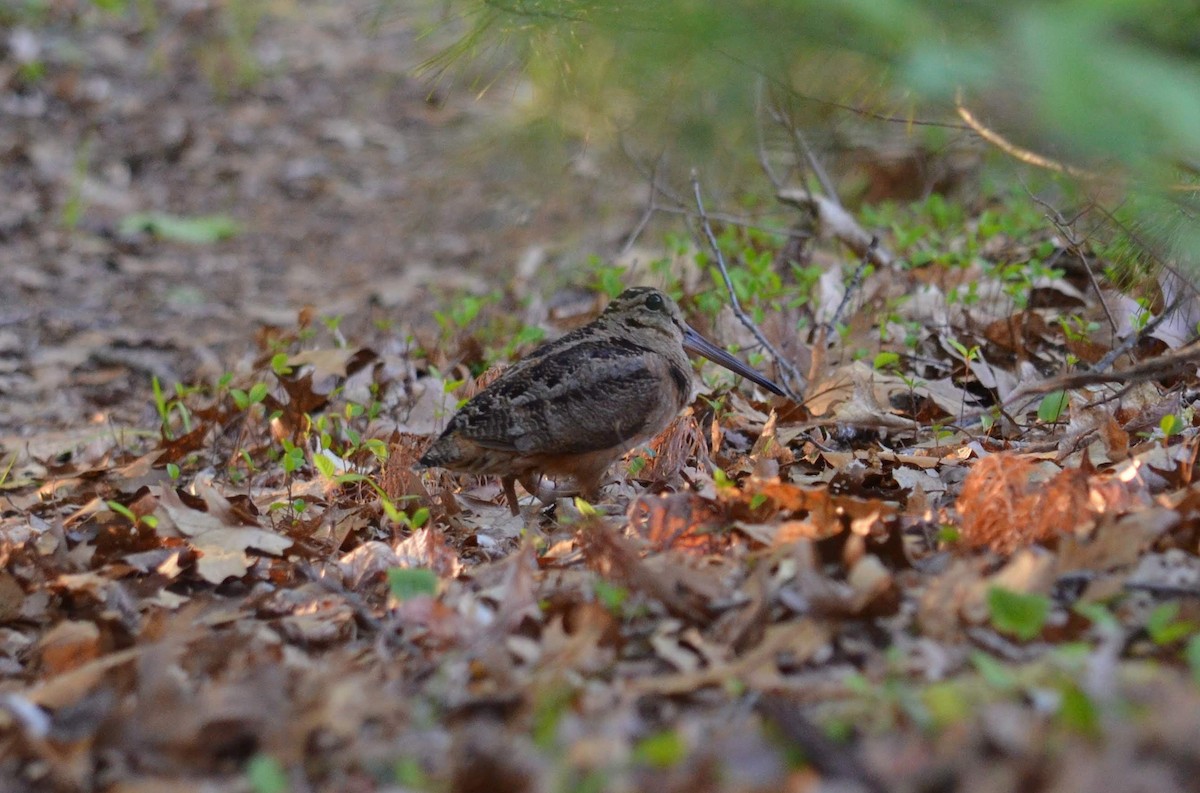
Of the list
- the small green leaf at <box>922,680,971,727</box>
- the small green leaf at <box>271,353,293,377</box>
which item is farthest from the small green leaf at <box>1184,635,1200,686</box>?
the small green leaf at <box>271,353,293,377</box>

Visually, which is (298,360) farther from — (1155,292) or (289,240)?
(289,240)

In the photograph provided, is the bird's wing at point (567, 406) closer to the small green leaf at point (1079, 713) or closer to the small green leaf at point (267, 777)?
the small green leaf at point (267, 777)

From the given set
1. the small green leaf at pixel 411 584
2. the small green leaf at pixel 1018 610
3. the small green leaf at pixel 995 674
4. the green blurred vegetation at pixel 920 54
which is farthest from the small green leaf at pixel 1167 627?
the small green leaf at pixel 411 584

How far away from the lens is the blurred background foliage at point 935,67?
217 cm

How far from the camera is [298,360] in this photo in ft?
19.0

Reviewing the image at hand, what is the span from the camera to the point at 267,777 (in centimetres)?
223

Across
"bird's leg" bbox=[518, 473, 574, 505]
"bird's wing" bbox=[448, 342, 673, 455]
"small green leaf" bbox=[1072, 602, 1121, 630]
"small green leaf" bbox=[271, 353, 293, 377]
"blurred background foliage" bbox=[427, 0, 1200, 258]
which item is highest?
"blurred background foliage" bbox=[427, 0, 1200, 258]

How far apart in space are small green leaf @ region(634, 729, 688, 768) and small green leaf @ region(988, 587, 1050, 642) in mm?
689

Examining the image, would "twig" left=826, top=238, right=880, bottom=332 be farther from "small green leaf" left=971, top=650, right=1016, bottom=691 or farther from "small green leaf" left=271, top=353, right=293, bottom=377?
"small green leaf" left=971, top=650, right=1016, bottom=691

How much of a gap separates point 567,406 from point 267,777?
2.13 m

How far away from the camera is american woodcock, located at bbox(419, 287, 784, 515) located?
416 cm

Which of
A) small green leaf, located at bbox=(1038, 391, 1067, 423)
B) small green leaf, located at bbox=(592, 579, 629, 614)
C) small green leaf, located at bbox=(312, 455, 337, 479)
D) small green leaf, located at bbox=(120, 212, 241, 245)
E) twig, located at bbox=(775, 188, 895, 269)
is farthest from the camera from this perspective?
small green leaf, located at bbox=(120, 212, 241, 245)

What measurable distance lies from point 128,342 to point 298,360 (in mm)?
2345

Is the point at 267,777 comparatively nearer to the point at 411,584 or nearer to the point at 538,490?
the point at 411,584
